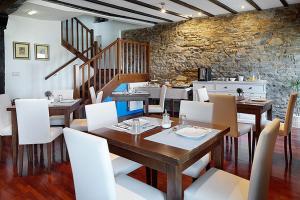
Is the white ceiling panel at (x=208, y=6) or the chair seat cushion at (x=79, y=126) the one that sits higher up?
the white ceiling panel at (x=208, y=6)

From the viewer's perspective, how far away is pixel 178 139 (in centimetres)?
172

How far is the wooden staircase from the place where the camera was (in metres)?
5.98

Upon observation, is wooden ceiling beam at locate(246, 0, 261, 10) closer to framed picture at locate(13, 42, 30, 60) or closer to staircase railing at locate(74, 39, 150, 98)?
staircase railing at locate(74, 39, 150, 98)

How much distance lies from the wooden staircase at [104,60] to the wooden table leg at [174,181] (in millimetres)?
4491

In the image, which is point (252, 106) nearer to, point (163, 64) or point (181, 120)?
point (181, 120)

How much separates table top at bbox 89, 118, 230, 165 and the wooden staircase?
3985mm

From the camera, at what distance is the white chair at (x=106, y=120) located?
203cm

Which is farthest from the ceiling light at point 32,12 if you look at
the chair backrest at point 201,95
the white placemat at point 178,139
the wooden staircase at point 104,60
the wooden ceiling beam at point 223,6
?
the white placemat at point 178,139

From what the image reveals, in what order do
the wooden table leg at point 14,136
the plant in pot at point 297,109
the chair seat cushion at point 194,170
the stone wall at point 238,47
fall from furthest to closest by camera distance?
the stone wall at point 238,47
the plant in pot at point 297,109
the wooden table leg at point 14,136
the chair seat cushion at point 194,170

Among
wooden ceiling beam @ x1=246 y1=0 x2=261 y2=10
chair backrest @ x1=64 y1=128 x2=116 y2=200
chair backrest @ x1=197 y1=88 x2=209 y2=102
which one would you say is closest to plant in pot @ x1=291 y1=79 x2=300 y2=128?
wooden ceiling beam @ x1=246 y1=0 x2=261 y2=10

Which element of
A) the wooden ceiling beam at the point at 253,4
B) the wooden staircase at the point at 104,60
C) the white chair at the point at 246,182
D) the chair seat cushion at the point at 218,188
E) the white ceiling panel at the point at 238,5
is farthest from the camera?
the wooden staircase at the point at 104,60

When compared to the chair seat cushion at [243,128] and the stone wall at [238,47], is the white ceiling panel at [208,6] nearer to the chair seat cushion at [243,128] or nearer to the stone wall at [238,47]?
the stone wall at [238,47]

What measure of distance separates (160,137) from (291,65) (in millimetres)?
4653

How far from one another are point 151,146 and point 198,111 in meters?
1.04
